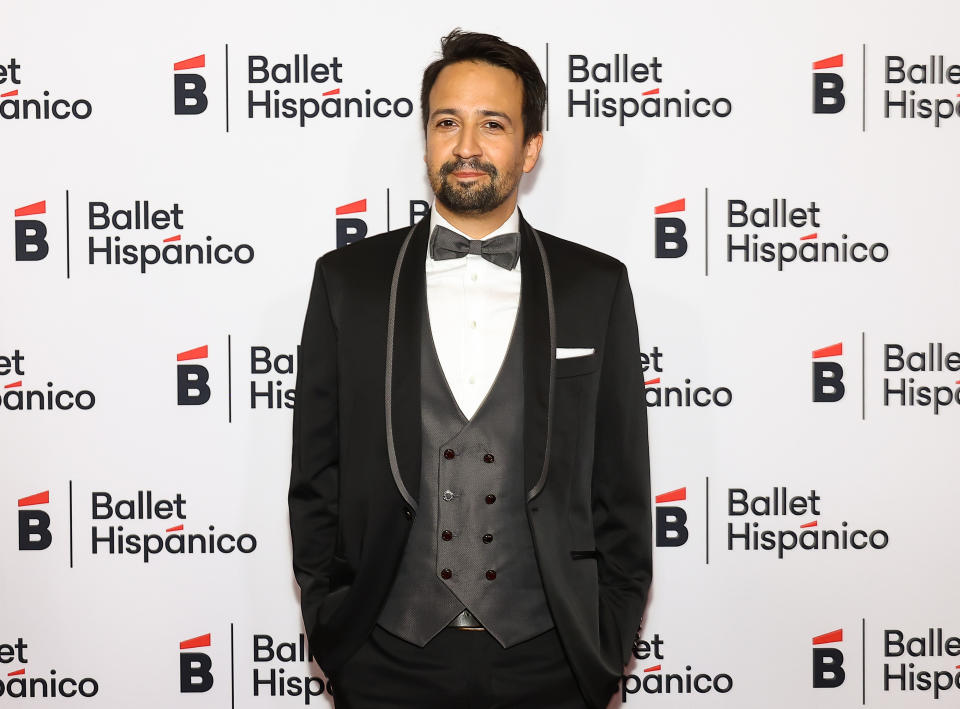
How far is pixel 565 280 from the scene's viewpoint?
2158 millimetres

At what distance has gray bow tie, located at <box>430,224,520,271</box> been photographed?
2.13 meters

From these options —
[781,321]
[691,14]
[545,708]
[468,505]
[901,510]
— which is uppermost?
[691,14]

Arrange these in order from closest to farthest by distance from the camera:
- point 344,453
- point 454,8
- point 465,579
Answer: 1. point 465,579
2. point 344,453
3. point 454,8

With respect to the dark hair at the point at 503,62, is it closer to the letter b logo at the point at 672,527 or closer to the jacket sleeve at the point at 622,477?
the jacket sleeve at the point at 622,477

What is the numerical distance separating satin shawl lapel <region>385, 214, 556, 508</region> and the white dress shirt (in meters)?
0.04

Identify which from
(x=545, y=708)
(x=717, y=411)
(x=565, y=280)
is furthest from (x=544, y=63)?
(x=545, y=708)

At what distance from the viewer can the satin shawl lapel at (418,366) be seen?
1.95 m

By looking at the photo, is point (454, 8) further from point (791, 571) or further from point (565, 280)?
point (791, 571)

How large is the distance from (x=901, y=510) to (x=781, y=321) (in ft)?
2.40

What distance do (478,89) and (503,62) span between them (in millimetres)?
114

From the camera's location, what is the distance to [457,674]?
76.9 inches

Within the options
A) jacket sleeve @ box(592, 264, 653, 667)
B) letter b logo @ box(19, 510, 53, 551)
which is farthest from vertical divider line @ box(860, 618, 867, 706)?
letter b logo @ box(19, 510, 53, 551)

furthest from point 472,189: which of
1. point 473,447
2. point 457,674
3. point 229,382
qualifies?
point 229,382

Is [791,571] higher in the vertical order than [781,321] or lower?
lower
